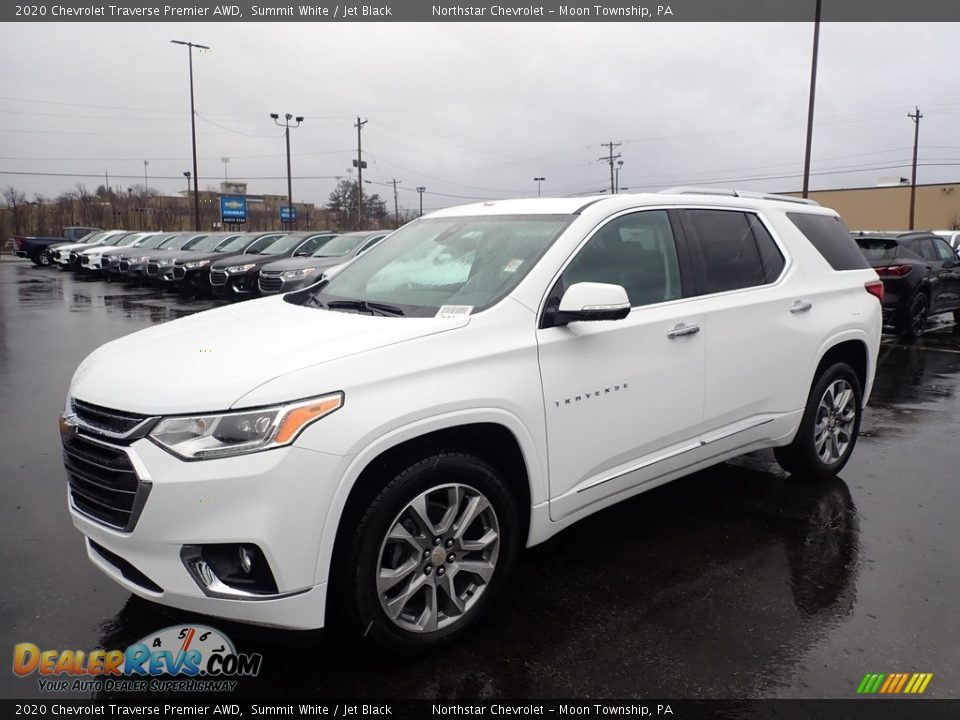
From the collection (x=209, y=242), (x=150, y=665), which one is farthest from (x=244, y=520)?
(x=209, y=242)

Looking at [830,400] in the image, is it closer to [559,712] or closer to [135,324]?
[559,712]

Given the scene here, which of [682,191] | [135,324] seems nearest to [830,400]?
[682,191]

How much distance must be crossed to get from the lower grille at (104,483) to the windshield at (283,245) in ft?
51.8

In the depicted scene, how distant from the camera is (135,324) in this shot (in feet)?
41.9

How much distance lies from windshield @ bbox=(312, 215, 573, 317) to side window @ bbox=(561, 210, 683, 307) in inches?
7.4

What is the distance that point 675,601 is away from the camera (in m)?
3.29

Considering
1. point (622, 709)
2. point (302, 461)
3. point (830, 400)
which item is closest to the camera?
point (302, 461)

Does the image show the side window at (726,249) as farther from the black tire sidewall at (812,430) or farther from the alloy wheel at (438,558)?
the alloy wheel at (438,558)

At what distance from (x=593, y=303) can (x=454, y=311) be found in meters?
0.59

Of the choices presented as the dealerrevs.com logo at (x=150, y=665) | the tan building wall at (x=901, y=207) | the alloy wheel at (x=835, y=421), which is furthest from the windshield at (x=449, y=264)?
the tan building wall at (x=901, y=207)

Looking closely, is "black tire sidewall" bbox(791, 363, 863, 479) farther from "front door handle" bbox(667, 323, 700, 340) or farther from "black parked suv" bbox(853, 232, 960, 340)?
"black parked suv" bbox(853, 232, 960, 340)

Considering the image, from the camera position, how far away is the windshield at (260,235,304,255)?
18.2 m

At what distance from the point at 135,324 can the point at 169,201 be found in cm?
8398

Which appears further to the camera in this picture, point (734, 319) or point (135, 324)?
point (135, 324)
